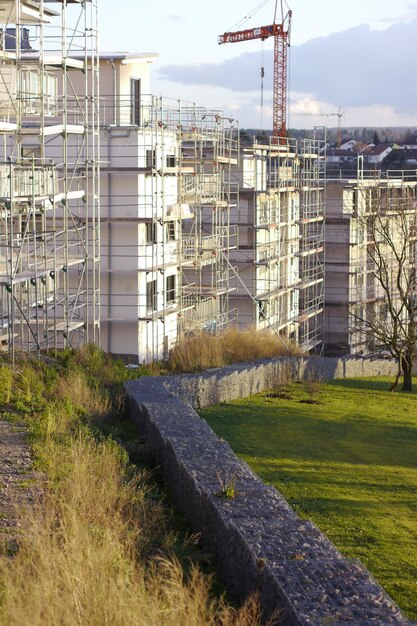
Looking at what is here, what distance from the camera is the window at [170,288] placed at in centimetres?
3341

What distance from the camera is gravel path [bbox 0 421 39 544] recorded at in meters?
9.87

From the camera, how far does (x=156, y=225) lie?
31.8 meters

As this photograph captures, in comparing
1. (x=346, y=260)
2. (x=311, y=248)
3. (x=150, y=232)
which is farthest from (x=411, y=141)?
(x=150, y=232)

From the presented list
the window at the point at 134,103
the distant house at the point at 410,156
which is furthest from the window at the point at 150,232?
the distant house at the point at 410,156

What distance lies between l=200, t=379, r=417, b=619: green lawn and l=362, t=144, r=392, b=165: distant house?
270 ft

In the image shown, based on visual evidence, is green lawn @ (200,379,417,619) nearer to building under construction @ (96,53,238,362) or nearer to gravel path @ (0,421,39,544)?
gravel path @ (0,421,39,544)

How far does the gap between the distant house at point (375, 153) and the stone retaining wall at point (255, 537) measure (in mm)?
92887

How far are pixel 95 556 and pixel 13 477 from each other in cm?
402

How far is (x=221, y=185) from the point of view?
1462 inches

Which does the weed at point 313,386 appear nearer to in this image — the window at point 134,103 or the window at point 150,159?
the window at point 150,159

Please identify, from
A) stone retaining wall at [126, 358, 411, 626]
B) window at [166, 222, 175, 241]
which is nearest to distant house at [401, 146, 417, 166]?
window at [166, 222, 175, 241]

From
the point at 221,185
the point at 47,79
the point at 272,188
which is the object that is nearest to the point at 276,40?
the point at 272,188

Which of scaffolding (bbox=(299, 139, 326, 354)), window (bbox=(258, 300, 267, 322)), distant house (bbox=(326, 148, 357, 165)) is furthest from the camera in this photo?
distant house (bbox=(326, 148, 357, 165))

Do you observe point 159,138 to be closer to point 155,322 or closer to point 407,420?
point 155,322
